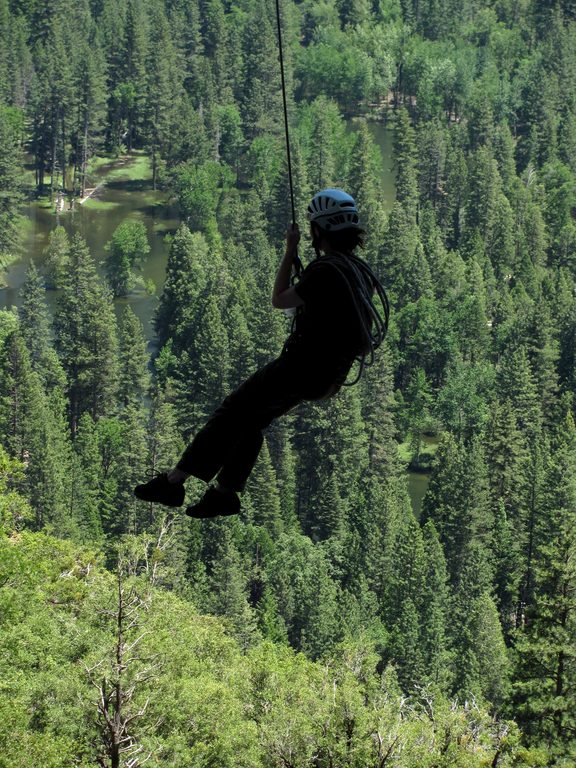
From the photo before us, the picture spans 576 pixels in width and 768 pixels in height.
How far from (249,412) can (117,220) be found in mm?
154977

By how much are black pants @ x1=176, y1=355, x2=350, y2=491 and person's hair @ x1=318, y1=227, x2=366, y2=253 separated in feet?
4.66

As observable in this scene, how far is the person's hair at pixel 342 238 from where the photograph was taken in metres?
17.0

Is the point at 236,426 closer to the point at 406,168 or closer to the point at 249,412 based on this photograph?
the point at 249,412

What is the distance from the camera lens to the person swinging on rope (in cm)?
1673

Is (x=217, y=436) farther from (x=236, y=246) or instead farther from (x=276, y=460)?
(x=236, y=246)

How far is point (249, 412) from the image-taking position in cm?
1708

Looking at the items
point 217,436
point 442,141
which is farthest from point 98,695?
point 442,141

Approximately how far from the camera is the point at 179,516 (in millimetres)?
90625

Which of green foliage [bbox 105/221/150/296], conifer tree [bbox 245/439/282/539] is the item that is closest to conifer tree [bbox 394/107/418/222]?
green foliage [bbox 105/221/150/296]

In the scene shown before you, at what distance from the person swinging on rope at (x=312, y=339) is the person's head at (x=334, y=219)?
0.5 inches

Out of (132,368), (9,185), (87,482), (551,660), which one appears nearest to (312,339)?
(551,660)

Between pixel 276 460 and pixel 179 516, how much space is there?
21681 millimetres

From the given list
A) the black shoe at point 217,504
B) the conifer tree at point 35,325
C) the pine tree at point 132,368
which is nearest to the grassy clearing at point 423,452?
the pine tree at point 132,368

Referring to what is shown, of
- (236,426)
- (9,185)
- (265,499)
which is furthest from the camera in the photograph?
(9,185)
